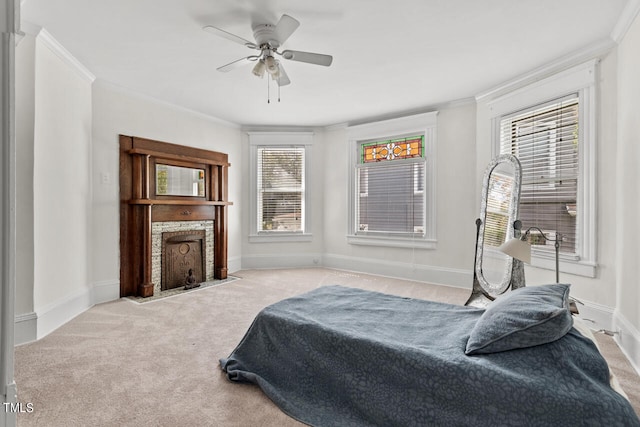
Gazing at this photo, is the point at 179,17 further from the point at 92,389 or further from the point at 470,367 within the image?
the point at 470,367

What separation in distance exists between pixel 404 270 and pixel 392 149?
1.85m

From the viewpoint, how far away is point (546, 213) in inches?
137

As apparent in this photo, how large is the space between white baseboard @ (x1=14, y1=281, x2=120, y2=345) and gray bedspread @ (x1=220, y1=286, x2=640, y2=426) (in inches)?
70.4

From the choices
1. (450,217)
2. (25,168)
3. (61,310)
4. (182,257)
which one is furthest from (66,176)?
(450,217)

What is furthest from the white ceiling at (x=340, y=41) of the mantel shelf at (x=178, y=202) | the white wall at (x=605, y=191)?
the mantel shelf at (x=178, y=202)

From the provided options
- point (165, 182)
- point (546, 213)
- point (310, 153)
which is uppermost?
point (310, 153)

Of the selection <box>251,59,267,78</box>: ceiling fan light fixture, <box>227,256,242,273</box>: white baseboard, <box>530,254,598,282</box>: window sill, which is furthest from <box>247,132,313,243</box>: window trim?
<box>530,254,598,282</box>: window sill

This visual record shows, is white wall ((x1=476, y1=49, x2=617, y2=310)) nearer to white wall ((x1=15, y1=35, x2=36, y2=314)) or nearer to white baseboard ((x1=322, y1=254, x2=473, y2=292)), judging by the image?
white baseboard ((x1=322, y1=254, x2=473, y2=292))

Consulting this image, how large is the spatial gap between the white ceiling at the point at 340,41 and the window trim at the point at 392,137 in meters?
0.58

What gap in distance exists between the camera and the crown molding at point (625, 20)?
2.40 m

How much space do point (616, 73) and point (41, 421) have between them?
186 inches

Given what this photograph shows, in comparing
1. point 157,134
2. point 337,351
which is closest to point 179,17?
point 157,134

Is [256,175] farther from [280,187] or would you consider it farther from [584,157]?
[584,157]

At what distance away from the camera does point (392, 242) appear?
511cm
